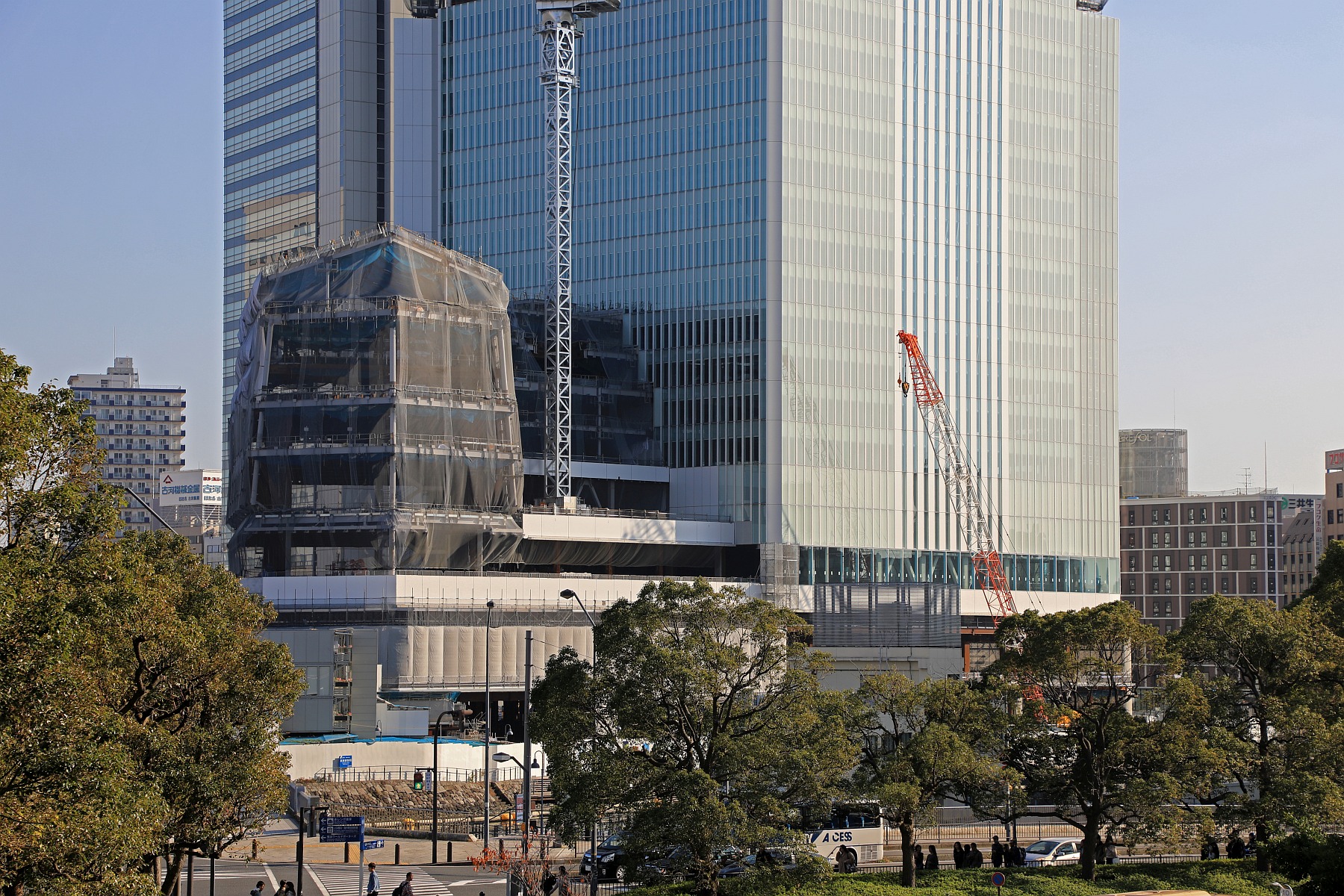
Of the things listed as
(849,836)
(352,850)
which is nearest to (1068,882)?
(849,836)

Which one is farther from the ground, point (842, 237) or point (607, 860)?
point (842, 237)

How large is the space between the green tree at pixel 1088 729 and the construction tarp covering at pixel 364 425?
72.3m

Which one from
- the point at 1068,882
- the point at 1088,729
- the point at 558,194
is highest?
the point at 558,194

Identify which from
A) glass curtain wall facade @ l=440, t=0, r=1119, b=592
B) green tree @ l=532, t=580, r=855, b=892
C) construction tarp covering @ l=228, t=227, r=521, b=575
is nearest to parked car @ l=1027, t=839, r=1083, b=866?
green tree @ l=532, t=580, r=855, b=892

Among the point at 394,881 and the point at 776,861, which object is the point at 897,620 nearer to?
the point at 394,881

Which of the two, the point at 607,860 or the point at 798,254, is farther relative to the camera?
the point at 798,254

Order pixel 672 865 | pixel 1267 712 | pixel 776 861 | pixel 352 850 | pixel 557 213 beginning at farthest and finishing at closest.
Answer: pixel 557 213
pixel 352 850
pixel 1267 712
pixel 776 861
pixel 672 865

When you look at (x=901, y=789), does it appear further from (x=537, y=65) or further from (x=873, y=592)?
(x=537, y=65)

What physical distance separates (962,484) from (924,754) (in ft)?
365

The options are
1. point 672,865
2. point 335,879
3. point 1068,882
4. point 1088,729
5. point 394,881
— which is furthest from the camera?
point 335,879

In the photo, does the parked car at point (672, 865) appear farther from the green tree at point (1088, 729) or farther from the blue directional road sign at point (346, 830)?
the green tree at point (1088, 729)

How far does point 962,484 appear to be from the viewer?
174375 millimetres

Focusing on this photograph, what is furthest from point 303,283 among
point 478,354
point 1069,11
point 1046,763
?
point 1069,11

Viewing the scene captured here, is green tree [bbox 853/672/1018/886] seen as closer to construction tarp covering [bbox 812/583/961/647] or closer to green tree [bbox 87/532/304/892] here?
green tree [bbox 87/532/304/892]
